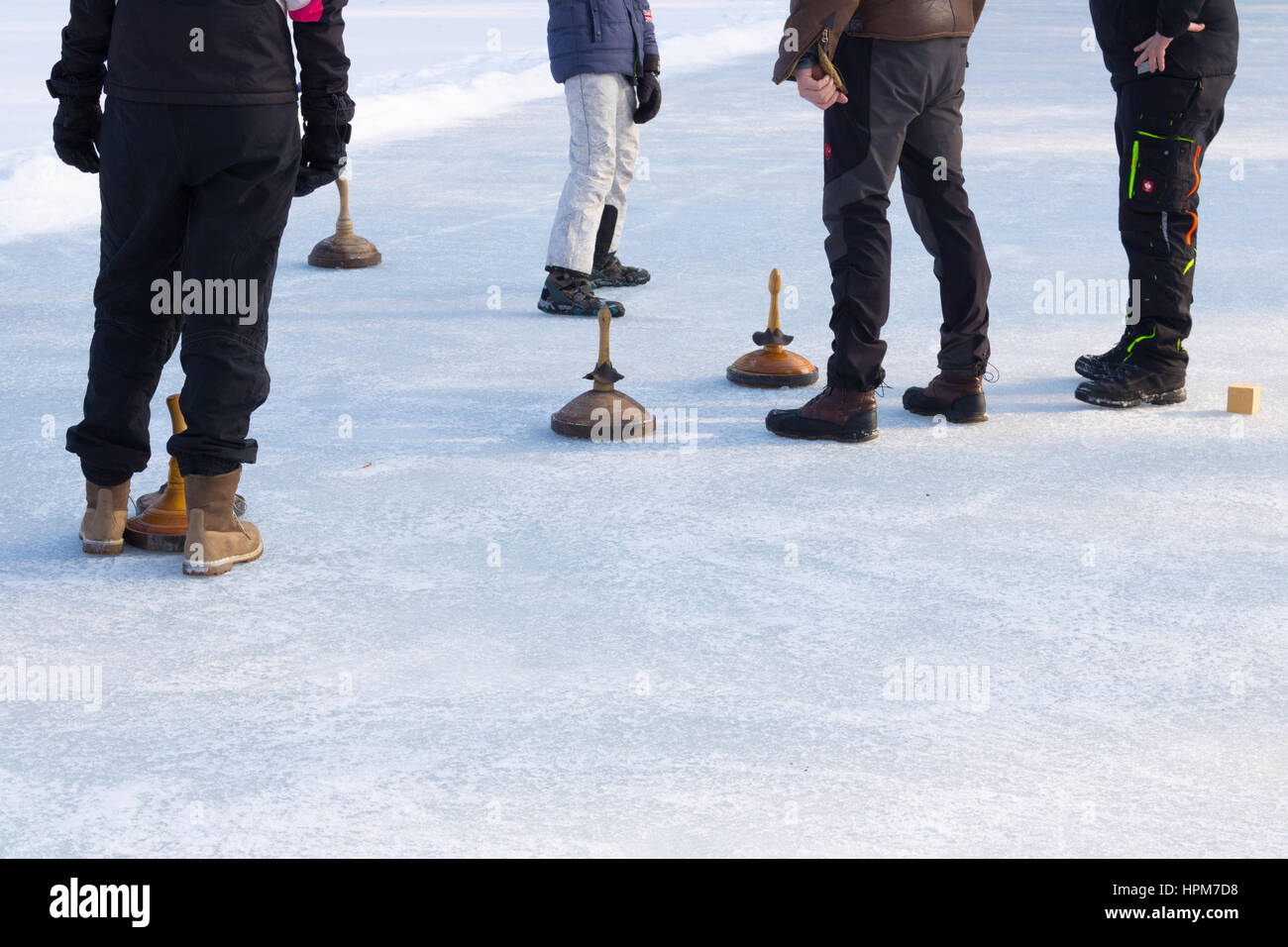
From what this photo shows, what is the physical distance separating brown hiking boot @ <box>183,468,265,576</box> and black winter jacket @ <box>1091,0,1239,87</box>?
3143mm

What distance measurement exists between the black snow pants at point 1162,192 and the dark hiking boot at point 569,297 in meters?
2.24

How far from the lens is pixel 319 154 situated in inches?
157

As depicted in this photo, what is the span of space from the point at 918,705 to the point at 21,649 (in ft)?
6.33

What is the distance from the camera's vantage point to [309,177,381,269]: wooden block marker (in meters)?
7.73

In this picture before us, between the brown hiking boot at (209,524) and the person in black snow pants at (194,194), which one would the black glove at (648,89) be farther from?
the brown hiking boot at (209,524)

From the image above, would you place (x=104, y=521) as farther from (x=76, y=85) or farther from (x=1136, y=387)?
(x=1136, y=387)

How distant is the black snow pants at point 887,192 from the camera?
15.9 feet

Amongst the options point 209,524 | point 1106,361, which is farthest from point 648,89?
point 209,524

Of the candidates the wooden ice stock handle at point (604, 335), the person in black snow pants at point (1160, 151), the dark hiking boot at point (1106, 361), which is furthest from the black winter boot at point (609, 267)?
the person in black snow pants at point (1160, 151)

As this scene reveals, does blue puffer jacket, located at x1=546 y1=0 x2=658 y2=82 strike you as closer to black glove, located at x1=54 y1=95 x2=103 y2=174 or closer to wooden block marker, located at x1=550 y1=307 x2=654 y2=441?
wooden block marker, located at x1=550 y1=307 x2=654 y2=441

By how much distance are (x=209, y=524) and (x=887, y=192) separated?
2.27 metres

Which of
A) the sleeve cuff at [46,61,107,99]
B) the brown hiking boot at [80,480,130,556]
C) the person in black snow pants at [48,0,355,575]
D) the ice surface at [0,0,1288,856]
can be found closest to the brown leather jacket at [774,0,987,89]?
the ice surface at [0,0,1288,856]

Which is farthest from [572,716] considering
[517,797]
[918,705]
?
[918,705]

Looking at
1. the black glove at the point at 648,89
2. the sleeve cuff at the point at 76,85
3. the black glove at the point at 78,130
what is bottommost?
the black glove at the point at 648,89
